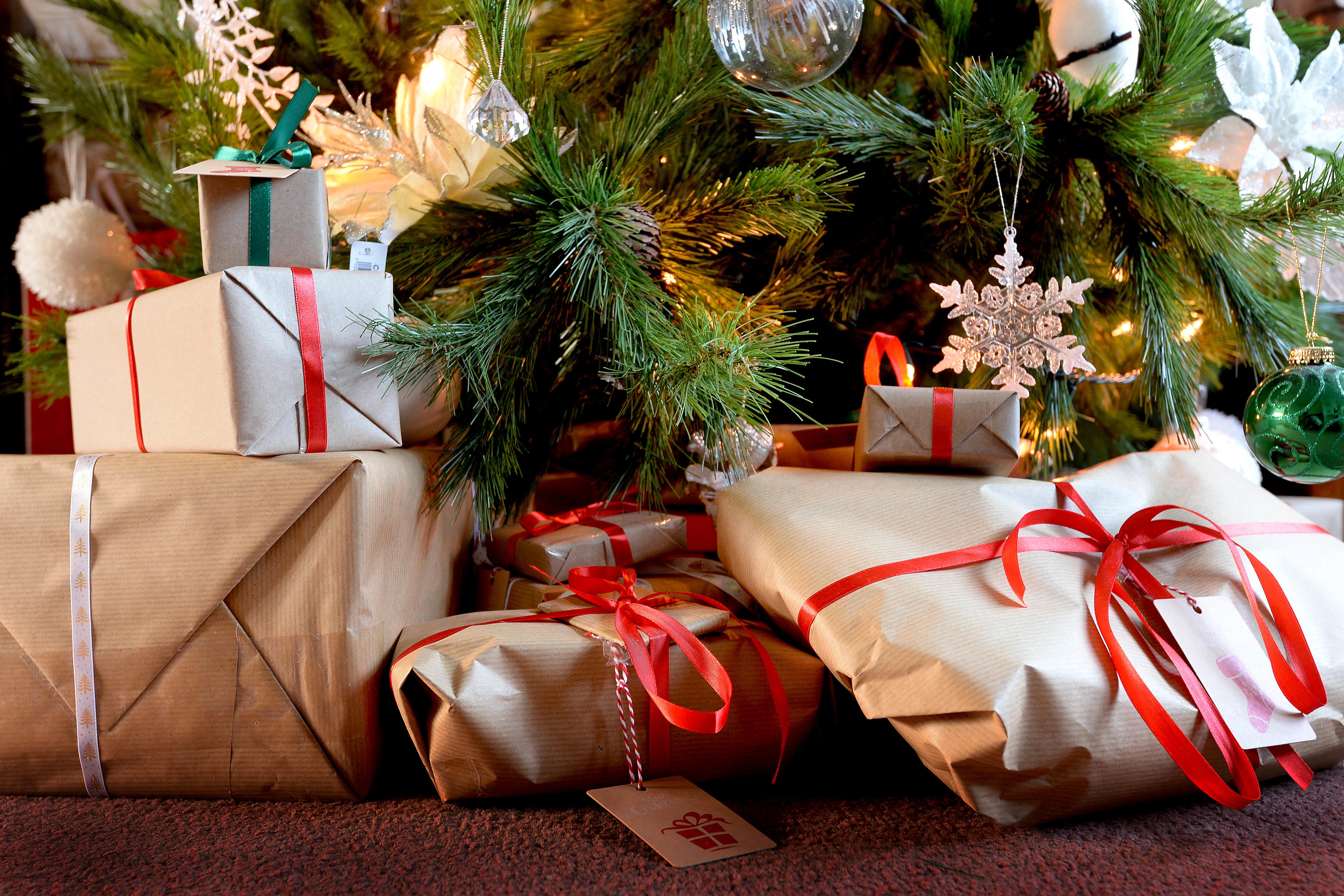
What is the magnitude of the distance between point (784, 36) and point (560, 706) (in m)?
0.48

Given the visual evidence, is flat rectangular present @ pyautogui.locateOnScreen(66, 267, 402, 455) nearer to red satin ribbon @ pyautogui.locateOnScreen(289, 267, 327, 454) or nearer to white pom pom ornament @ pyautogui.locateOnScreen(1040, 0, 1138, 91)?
red satin ribbon @ pyautogui.locateOnScreen(289, 267, 327, 454)

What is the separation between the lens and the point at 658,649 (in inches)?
23.0

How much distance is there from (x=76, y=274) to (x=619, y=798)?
95 centimetres

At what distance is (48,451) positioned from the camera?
4.14 feet

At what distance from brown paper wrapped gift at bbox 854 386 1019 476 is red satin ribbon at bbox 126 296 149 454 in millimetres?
543

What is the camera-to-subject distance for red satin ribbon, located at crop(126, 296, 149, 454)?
643mm

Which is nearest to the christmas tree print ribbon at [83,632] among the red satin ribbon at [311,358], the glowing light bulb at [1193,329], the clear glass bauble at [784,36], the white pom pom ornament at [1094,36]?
the red satin ribbon at [311,358]

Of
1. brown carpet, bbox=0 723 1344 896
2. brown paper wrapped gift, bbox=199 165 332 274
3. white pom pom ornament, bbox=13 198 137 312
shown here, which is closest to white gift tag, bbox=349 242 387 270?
brown paper wrapped gift, bbox=199 165 332 274

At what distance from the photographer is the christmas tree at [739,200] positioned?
64 centimetres

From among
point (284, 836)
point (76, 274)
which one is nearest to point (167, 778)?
point (284, 836)

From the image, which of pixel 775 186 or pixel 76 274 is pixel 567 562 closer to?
pixel 775 186

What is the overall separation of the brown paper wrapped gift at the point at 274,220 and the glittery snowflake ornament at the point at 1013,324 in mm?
460

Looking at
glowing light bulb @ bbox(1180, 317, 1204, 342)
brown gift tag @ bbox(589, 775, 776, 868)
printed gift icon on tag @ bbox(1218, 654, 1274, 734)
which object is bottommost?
brown gift tag @ bbox(589, 775, 776, 868)

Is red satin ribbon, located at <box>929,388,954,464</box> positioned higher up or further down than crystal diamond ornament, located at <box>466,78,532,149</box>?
further down
